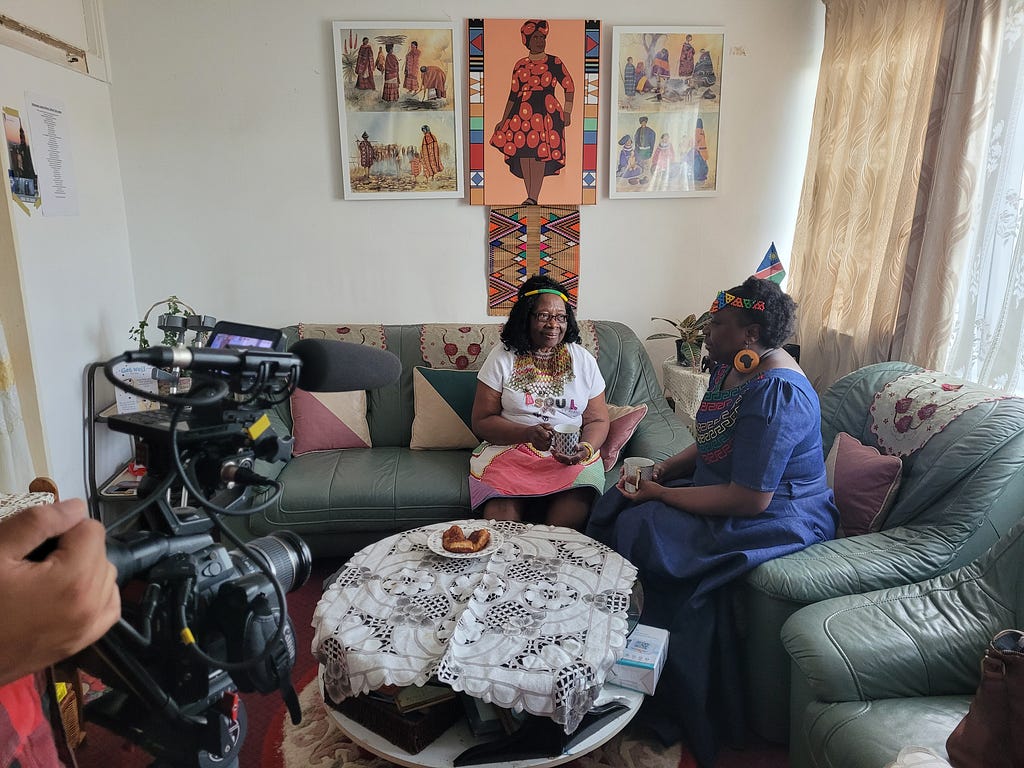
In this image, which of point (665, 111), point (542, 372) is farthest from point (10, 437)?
point (665, 111)

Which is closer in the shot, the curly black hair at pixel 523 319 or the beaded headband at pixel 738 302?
the beaded headband at pixel 738 302

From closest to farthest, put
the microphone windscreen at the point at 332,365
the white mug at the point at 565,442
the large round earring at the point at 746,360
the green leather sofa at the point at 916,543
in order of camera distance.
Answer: the microphone windscreen at the point at 332,365, the green leather sofa at the point at 916,543, the large round earring at the point at 746,360, the white mug at the point at 565,442

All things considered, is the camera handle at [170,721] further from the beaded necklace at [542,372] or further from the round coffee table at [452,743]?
the beaded necklace at [542,372]

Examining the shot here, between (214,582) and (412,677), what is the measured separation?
2.42 feet

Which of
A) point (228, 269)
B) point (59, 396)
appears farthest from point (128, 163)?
point (59, 396)

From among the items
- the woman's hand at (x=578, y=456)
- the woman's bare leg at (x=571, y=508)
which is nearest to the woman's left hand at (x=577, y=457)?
the woman's hand at (x=578, y=456)

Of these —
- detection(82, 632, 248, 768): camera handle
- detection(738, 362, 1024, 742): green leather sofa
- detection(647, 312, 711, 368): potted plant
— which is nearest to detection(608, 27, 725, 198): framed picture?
detection(647, 312, 711, 368): potted plant

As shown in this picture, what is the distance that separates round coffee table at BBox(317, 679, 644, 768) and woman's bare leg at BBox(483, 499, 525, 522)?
831 mm

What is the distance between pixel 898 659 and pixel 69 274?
9.59 feet

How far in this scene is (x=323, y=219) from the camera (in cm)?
314

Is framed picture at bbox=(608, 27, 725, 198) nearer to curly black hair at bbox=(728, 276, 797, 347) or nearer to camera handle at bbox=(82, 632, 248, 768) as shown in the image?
curly black hair at bbox=(728, 276, 797, 347)

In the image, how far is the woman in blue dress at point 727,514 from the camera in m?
1.70

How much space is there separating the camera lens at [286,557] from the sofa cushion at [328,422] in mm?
1968

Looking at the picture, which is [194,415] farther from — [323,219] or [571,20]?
[571,20]
